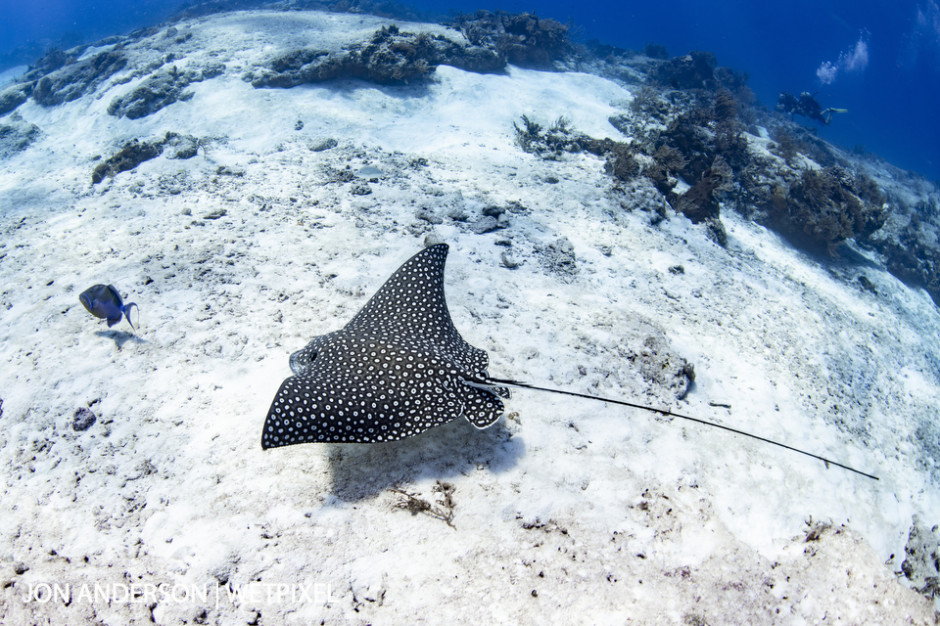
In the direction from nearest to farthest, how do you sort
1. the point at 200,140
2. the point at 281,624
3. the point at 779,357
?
1. the point at 281,624
2. the point at 779,357
3. the point at 200,140

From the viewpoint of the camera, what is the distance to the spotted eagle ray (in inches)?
105

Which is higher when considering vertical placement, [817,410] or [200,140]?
[200,140]

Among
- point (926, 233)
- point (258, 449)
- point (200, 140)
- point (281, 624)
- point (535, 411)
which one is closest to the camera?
point (281, 624)

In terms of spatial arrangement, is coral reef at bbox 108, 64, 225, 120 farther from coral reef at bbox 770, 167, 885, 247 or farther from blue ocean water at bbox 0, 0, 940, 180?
blue ocean water at bbox 0, 0, 940, 180

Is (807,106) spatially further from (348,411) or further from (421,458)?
(348,411)

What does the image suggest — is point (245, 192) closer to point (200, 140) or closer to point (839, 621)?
point (200, 140)

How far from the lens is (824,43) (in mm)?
73000

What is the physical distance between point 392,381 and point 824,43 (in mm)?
104237

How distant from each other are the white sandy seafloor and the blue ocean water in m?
57.9

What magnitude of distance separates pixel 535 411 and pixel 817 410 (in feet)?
12.0

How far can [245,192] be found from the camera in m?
6.91

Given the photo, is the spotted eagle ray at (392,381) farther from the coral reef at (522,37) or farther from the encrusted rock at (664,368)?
the coral reef at (522,37)

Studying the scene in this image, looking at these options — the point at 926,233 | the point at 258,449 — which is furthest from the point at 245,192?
the point at 926,233

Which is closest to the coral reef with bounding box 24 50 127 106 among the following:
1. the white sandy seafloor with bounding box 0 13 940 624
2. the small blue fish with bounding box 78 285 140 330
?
the white sandy seafloor with bounding box 0 13 940 624
